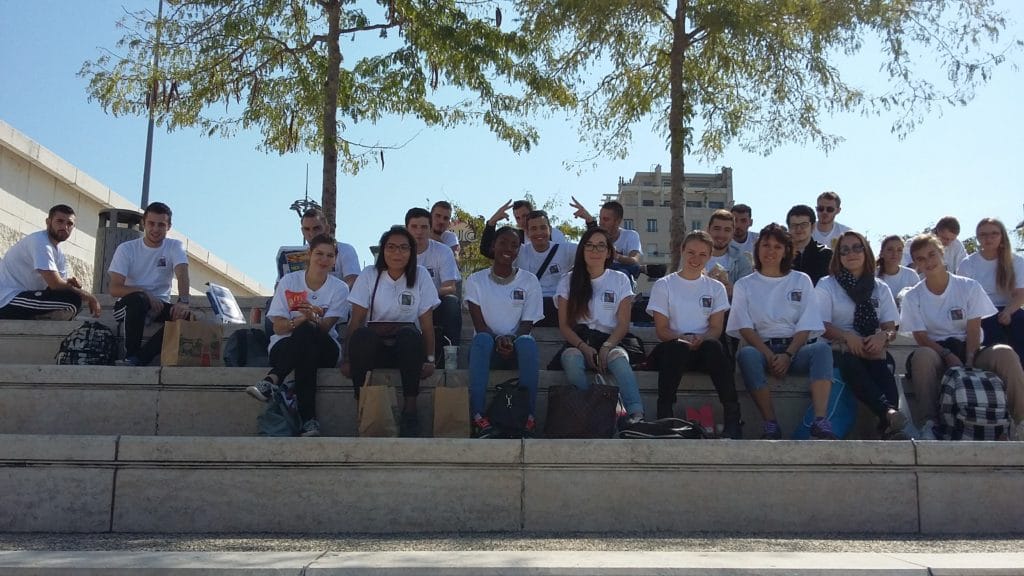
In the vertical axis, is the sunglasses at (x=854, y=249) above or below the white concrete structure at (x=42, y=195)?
below

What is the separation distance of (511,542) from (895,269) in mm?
4922

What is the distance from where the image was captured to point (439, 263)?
8.23 metres

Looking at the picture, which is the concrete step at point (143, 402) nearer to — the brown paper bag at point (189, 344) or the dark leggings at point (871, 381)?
the brown paper bag at point (189, 344)

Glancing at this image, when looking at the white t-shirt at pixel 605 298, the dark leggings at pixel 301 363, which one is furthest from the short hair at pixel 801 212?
the dark leggings at pixel 301 363

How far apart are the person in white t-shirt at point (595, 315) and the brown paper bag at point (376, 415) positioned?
133cm

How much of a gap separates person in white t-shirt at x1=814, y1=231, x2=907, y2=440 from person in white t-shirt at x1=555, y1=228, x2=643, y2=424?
1.48m

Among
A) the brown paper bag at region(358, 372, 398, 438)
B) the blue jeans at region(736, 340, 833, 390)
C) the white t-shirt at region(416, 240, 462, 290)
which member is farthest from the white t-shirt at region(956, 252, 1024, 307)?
the brown paper bag at region(358, 372, 398, 438)

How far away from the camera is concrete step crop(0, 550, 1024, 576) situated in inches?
157

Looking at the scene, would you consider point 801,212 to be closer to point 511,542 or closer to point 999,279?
point 999,279

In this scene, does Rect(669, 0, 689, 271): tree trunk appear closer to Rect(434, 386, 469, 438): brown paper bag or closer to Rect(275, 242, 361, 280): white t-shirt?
Rect(275, 242, 361, 280): white t-shirt

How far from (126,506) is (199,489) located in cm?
42

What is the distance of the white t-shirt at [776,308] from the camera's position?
6695 millimetres

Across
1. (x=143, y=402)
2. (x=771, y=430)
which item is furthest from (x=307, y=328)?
(x=771, y=430)

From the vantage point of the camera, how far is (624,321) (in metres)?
6.83
